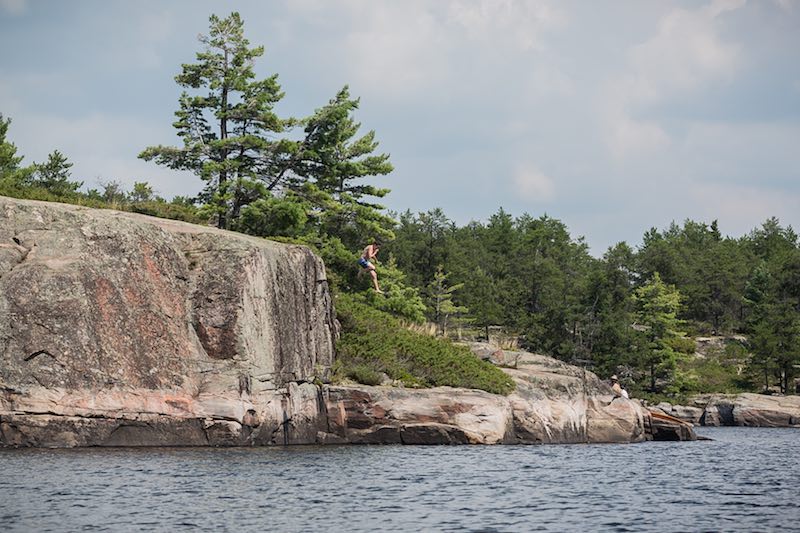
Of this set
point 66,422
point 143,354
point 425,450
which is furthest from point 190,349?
point 425,450

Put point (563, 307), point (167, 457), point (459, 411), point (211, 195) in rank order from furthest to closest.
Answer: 1. point (563, 307)
2. point (211, 195)
3. point (459, 411)
4. point (167, 457)

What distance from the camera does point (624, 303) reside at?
77250 mm

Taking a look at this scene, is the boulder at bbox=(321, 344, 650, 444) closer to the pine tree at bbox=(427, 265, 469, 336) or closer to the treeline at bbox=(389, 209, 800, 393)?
the treeline at bbox=(389, 209, 800, 393)

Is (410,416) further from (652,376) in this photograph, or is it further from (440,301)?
(652,376)

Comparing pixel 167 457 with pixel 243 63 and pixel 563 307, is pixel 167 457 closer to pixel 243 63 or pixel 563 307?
pixel 243 63

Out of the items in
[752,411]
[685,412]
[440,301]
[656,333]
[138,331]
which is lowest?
[685,412]

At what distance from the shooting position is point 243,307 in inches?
1216

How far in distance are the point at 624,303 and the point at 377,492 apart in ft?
192

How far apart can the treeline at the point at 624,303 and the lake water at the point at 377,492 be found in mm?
33309

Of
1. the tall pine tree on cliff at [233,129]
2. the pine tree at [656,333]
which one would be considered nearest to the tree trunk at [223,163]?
the tall pine tree on cliff at [233,129]

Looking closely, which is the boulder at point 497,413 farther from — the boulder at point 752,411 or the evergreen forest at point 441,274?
the boulder at point 752,411

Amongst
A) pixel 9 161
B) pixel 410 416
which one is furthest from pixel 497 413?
pixel 9 161

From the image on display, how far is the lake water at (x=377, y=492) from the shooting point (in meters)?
17.5

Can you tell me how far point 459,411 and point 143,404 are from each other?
12495 mm
